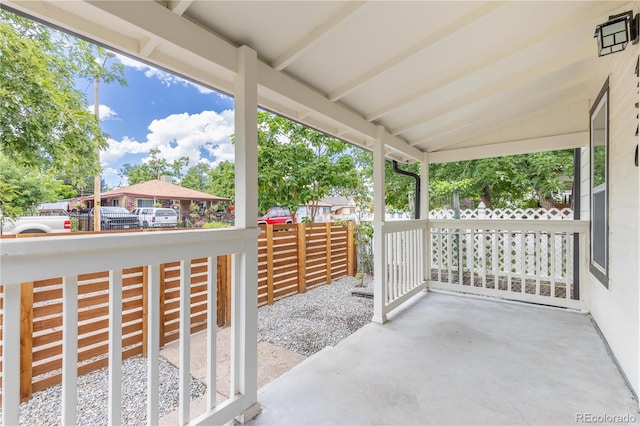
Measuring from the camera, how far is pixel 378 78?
7.77 ft

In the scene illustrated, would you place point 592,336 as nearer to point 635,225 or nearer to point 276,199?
point 635,225

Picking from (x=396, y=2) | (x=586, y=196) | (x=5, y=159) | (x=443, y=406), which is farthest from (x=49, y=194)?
(x=586, y=196)

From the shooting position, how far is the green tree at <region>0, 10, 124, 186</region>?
6.50 ft

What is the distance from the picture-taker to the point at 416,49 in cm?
205

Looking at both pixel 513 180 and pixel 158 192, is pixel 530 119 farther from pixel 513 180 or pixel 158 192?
pixel 158 192

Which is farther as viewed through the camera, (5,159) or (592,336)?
(592,336)

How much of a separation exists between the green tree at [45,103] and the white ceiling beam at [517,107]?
347 centimetres

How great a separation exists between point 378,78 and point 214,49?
1.30 m

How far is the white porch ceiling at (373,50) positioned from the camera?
4.78 ft

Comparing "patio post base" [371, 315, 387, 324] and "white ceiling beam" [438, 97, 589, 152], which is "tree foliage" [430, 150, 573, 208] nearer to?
"white ceiling beam" [438, 97, 589, 152]

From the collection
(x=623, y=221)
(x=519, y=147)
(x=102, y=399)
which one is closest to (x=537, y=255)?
(x=519, y=147)

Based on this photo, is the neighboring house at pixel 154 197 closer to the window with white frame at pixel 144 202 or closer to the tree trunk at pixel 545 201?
the window with white frame at pixel 144 202

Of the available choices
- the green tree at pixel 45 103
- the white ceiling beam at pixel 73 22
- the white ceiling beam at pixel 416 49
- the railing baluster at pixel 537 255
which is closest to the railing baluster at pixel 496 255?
the railing baluster at pixel 537 255

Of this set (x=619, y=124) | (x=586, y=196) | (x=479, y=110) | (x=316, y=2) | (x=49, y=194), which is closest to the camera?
(x=316, y=2)
